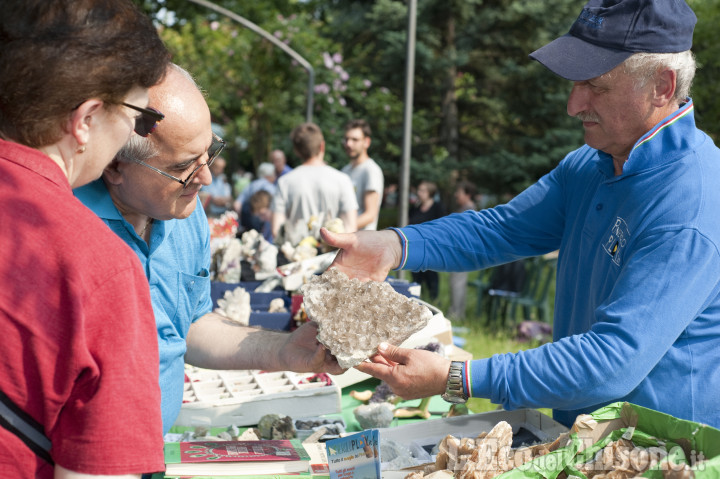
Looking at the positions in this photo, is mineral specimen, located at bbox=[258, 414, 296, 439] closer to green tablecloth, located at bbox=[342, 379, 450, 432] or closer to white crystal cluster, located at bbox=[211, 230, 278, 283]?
green tablecloth, located at bbox=[342, 379, 450, 432]

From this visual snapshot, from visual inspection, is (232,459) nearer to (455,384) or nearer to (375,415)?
(455,384)

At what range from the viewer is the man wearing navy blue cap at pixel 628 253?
1783mm

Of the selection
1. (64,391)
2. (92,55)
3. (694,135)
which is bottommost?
(64,391)

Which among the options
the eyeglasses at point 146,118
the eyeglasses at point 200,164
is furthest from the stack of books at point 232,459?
the eyeglasses at point 146,118

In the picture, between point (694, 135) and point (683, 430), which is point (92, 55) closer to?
point (683, 430)

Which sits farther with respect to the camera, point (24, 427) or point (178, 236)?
point (178, 236)

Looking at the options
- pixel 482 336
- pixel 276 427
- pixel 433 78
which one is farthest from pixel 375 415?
pixel 433 78

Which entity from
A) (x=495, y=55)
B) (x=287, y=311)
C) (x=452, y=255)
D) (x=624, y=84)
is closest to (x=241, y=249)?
(x=287, y=311)

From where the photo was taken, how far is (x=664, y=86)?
2004 millimetres

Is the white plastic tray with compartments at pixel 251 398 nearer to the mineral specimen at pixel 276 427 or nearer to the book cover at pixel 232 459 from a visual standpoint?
the mineral specimen at pixel 276 427

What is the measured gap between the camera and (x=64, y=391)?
1.06m

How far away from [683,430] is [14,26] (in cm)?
163

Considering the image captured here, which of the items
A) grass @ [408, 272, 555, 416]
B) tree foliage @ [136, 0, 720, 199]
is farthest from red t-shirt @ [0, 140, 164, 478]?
tree foliage @ [136, 0, 720, 199]

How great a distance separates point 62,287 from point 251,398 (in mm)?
1831
